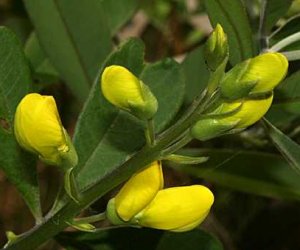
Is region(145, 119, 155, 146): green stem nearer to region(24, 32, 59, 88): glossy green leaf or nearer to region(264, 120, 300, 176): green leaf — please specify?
region(264, 120, 300, 176): green leaf

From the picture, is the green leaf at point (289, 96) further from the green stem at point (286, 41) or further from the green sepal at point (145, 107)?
the green sepal at point (145, 107)

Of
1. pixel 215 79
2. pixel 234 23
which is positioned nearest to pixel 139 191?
pixel 215 79

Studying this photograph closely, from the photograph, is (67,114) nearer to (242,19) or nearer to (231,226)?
(231,226)

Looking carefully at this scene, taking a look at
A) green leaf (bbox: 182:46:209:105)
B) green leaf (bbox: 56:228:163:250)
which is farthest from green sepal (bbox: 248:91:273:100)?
green leaf (bbox: 182:46:209:105)

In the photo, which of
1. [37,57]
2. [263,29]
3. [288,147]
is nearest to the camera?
[288,147]

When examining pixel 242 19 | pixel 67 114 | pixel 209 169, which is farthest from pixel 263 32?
pixel 67 114

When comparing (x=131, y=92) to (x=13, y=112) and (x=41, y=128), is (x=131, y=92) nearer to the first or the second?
(x=41, y=128)

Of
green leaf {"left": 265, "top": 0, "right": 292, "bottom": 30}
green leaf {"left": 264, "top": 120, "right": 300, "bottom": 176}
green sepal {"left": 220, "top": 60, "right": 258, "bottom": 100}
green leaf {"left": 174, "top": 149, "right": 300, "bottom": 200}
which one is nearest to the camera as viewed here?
green sepal {"left": 220, "top": 60, "right": 258, "bottom": 100}

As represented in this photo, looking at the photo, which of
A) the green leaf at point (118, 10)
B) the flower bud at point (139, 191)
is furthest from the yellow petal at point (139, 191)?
the green leaf at point (118, 10)
